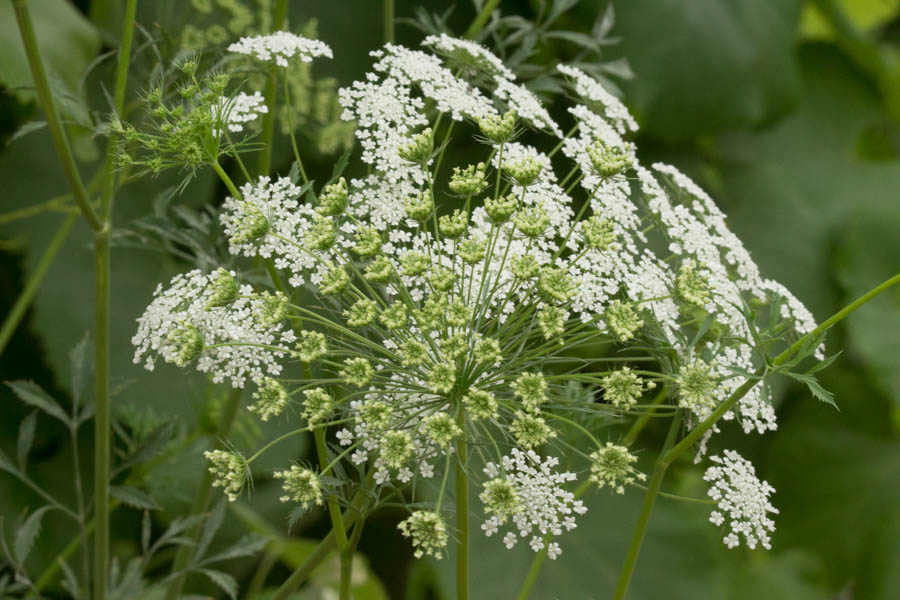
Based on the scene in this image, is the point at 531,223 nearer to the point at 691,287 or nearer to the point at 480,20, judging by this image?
the point at 691,287

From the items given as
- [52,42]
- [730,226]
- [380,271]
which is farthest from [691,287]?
[730,226]

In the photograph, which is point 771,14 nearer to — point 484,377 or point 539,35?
point 539,35

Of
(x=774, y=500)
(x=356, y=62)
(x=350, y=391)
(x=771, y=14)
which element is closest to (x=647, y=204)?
(x=350, y=391)

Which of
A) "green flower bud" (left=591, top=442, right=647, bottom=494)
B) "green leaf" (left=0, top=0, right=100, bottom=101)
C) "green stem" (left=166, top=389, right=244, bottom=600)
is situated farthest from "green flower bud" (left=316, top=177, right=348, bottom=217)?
"green leaf" (left=0, top=0, right=100, bottom=101)

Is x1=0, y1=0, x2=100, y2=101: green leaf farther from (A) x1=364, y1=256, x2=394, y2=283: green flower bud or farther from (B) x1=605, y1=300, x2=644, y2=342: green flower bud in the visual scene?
(B) x1=605, y1=300, x2=644, y2=342: green flower bud

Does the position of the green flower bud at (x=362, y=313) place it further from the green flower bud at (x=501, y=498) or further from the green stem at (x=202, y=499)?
the green stem at (x=202, y=499)
